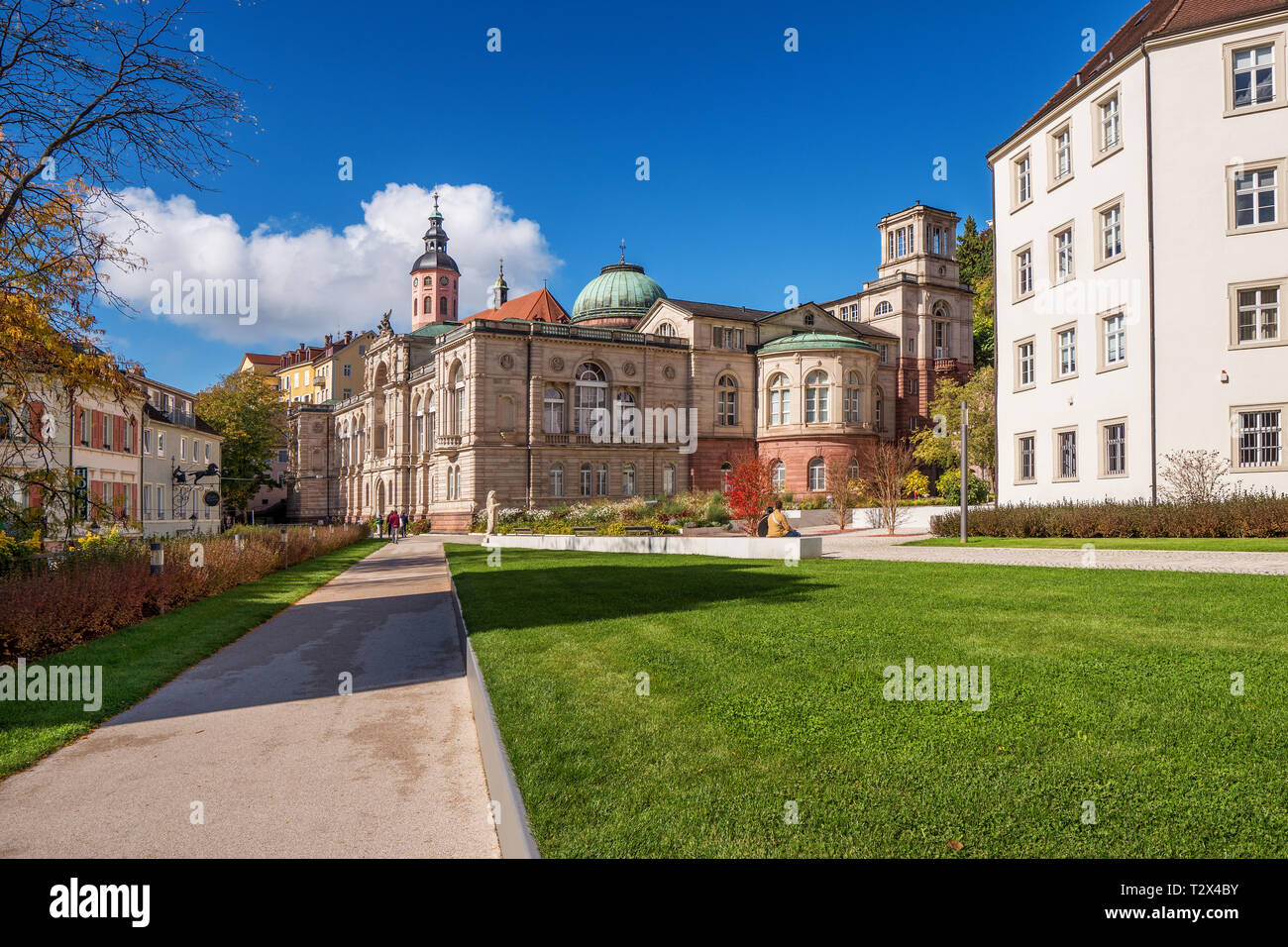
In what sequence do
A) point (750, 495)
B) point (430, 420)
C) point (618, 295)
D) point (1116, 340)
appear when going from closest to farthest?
point (1116, 340) → point (750, 495) → point (430, 420) → point (618, 295)

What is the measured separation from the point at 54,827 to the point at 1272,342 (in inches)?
1090

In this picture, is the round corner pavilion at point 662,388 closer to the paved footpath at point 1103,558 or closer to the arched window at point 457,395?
the arched window at point 457,395

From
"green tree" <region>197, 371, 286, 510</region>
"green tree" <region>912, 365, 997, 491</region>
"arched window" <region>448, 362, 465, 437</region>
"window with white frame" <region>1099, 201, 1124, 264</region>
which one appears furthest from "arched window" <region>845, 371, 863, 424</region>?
"green tree" <region>197, 371, 286, 510</region>

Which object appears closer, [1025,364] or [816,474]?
[1025,364]

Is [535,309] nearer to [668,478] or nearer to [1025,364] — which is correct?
[668,478]

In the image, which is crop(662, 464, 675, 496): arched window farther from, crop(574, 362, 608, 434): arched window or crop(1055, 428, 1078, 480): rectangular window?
crop(1055, 428, 1078, 480): rectangular window

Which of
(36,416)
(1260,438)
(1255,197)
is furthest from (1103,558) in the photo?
(36,416)

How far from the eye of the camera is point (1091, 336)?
85.7 ft

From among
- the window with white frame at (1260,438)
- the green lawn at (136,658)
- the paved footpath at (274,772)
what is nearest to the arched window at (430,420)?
the green lawn at (136,658)

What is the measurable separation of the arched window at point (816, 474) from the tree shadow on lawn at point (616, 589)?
131 ft

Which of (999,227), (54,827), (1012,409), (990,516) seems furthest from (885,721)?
(999,227)

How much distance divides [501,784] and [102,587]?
10653 mm

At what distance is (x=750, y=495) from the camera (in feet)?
97.3
